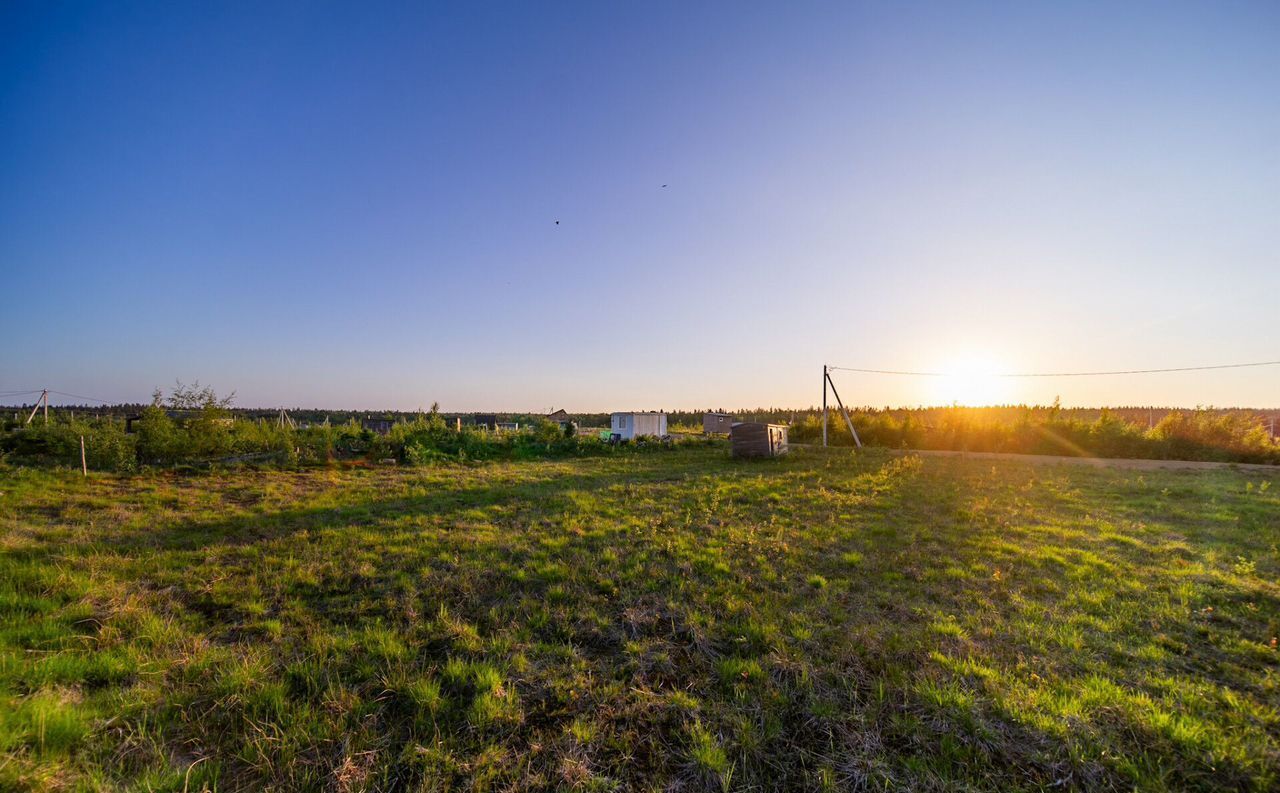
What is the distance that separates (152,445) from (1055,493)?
21508mm

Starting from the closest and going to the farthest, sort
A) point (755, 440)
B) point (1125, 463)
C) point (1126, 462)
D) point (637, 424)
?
point (1125, 463) → point (1126, 462) → point (755, 440) → point (637, 424)

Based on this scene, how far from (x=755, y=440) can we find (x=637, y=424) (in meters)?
12.3

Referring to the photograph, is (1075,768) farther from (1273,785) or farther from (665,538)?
(665,538)

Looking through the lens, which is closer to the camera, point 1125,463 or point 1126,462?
point 1125,463

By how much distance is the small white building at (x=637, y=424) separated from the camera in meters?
26.9

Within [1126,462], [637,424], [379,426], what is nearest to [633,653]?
[1126,462]

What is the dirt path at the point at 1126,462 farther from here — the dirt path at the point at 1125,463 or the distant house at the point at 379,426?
the distant house at the point at 379,426

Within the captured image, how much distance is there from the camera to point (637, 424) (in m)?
26.9

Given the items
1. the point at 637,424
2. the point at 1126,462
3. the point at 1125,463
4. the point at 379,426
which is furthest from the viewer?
the point at 637,424

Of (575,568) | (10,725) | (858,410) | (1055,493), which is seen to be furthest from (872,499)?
(858,410)

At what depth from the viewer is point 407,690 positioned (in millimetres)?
2844

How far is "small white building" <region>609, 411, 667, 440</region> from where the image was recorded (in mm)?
26881

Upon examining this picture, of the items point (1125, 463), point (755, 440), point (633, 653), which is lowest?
point (633, 653)

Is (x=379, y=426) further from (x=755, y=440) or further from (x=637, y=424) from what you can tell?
(x=755, y=440)
